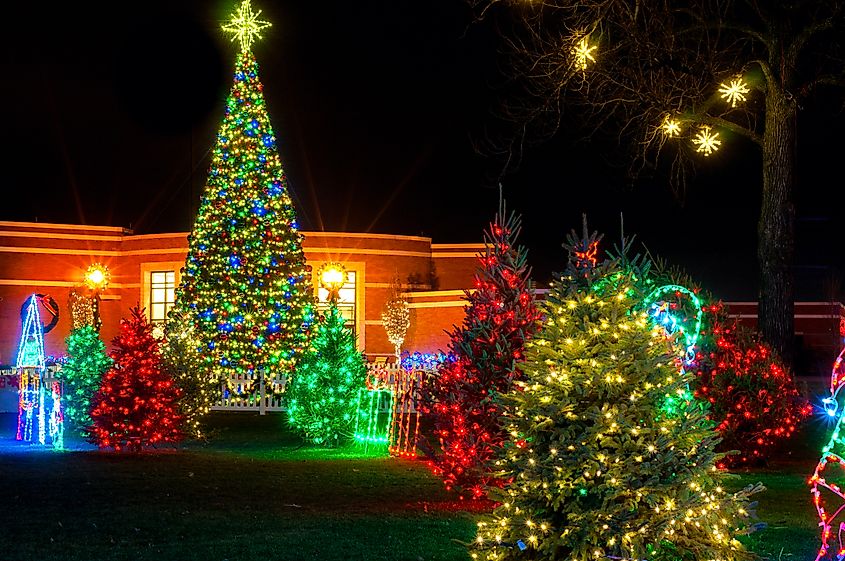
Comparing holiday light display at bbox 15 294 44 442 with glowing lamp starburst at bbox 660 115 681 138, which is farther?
holiday light display at bbox 15 294 44 442

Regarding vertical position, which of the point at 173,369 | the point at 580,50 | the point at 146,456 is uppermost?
the point at 580,50

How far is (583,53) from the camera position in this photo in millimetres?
16859

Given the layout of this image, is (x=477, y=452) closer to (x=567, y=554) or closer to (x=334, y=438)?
(x=567, y=554)

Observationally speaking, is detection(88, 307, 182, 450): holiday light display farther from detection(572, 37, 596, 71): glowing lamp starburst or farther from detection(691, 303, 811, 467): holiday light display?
detection(572, 37, 596, 71): glowing lamp starburst

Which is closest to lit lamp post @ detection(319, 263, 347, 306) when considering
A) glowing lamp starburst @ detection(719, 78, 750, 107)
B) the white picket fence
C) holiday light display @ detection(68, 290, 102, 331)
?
the white picket fence

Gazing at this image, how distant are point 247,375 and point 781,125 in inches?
541

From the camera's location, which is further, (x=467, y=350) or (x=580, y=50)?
(x=580, y=50)

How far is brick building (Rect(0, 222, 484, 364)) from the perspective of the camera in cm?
4369

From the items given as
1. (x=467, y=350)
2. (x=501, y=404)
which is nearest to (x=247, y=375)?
(x=467, y=350)

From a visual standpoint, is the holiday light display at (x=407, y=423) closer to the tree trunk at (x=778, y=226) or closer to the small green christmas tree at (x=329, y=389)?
the small green christmas tree at (x=329, y=389)

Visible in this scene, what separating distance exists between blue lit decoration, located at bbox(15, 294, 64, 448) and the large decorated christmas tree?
671 cm

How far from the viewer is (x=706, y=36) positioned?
1723cm

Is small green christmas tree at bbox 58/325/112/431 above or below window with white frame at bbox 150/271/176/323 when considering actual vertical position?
below

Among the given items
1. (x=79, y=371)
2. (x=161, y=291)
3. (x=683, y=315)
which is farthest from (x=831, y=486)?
(x=161, y=291)
